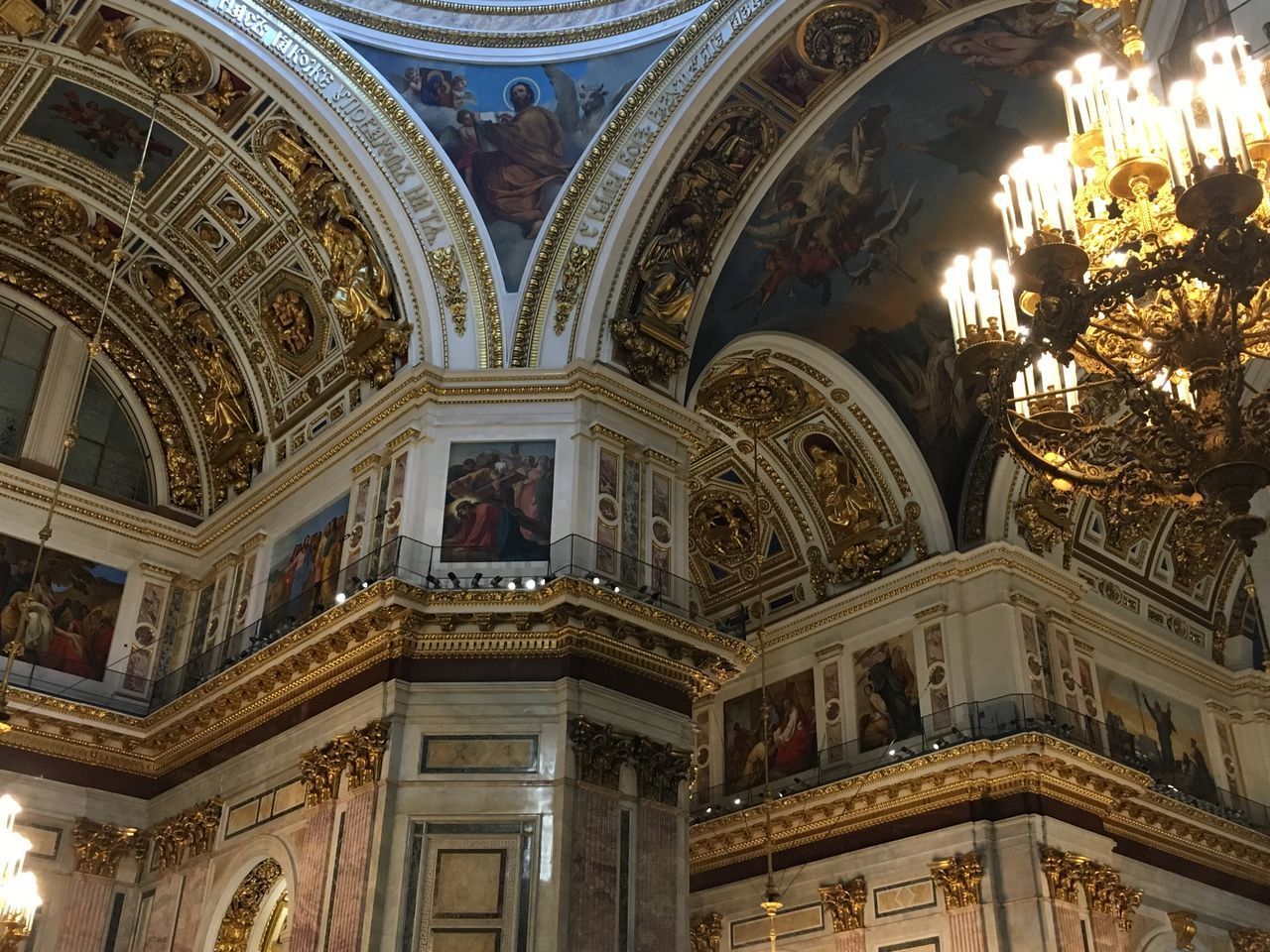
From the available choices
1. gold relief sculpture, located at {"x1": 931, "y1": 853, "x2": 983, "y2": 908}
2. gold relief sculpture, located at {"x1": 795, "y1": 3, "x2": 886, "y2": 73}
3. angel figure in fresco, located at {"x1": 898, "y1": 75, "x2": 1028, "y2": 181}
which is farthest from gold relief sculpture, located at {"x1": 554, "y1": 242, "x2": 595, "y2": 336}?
gold relief sculpture, located at {"x1": 931, "y1": 853, "x2": 983, "y2": 908}

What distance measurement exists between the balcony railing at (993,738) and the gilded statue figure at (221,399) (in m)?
8.43

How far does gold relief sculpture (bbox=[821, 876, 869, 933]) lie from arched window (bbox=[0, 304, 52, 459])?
12.0m

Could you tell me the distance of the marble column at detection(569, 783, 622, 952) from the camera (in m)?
11.3

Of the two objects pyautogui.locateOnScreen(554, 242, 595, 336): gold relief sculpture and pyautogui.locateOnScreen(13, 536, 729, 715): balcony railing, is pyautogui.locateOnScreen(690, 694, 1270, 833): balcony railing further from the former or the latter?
pyautogui.locateOnScreen(554, 242, 595, 336): gold relief sculpture

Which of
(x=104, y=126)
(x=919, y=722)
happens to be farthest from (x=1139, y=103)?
(x=104, y=126)

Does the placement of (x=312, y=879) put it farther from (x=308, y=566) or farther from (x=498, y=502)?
(x=498, y=502)

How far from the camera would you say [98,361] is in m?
18.5

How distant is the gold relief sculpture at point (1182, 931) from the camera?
1684 cm

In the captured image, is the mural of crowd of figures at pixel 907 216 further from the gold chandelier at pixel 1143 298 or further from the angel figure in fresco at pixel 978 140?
the gold chandelier at pixel 1143 298

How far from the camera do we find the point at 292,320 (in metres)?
16.8

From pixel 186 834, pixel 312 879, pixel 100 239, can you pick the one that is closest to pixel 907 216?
pixel 312 879

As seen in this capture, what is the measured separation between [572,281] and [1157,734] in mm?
10938

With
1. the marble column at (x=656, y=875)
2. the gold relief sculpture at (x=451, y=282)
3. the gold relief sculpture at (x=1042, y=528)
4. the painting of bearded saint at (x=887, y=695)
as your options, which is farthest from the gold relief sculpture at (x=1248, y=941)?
the gold relief sculpture at (x=451, y=282)

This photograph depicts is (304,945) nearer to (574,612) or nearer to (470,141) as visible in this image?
(574,612)
